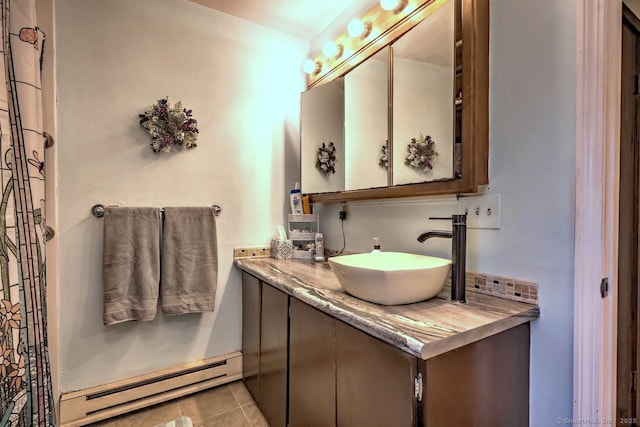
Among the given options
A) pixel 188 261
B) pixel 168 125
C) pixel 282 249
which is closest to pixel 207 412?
pixel 188 261

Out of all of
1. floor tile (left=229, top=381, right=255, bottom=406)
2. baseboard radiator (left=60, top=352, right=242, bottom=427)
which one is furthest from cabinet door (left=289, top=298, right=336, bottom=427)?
baseboard radiator (left=60, top=352, right=242, bottom=427)

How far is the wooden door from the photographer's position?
1192mm

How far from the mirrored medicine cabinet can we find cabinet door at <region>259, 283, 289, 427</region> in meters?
0.66

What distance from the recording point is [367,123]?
156 centimetres

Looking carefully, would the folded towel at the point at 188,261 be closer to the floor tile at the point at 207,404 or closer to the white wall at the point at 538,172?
the floor tile at the point at 207,404

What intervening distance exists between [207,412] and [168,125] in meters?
1.58

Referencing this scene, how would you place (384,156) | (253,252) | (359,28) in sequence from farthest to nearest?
(253,252) < (359,28) < (384,156)

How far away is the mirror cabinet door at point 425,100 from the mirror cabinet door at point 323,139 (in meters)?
0.42

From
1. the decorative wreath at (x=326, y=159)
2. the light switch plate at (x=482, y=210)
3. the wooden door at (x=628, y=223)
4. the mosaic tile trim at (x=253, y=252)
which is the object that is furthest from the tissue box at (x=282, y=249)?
the wooden door at (x=628, y=223)

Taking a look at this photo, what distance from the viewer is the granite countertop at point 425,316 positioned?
719 mm

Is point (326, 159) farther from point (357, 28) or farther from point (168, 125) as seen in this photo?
point (168, 125)

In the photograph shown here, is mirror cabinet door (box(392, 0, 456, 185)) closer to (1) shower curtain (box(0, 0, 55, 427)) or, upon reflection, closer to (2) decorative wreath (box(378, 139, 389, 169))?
(2) decorative wreath (box(378, 139, 389, 169))

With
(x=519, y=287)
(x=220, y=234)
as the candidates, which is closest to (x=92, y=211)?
(x=220, y=234)

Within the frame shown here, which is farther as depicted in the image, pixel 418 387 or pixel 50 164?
pixel 50 164
